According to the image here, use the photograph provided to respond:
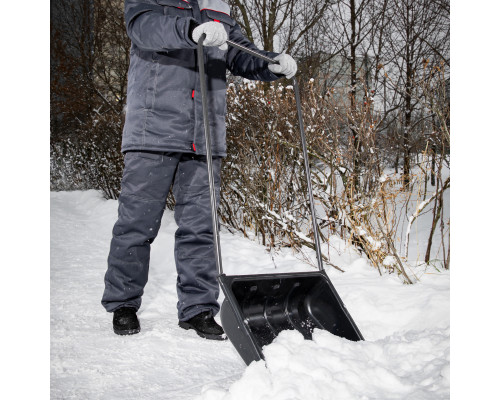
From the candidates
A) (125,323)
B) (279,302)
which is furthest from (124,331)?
(279,302)

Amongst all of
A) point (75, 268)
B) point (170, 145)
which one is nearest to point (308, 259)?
point (170, 145)

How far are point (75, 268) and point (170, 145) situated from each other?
5.93ft

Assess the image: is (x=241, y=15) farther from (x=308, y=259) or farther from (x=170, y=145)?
(x=170, y=145)

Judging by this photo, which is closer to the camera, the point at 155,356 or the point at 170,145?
the point at 155,356

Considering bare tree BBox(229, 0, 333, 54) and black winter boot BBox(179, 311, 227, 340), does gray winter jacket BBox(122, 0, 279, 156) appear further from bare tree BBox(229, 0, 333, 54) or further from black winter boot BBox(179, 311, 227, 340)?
bare tree BBox(229, 0, 333, 54)

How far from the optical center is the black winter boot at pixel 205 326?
2033 mm

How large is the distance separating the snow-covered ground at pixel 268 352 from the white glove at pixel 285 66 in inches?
47.1

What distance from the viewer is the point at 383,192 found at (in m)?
2.69

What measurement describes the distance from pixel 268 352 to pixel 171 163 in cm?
108

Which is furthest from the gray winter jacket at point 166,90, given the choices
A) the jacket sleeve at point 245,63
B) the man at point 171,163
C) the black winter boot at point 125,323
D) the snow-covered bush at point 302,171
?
the snow-covered bush at point 302,171

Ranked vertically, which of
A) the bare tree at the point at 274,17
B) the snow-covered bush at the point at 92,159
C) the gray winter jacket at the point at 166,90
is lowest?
the snow-covered bush at the point at 92,159

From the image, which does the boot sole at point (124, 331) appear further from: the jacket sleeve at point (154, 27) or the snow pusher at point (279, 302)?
the jacket sleeve at point (154, 27)

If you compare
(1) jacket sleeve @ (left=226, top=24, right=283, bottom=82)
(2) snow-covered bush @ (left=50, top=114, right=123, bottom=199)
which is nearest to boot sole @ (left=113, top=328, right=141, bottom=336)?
(1) jacket sleeve @ (left=226, top=24, right=283, bottom=82)
